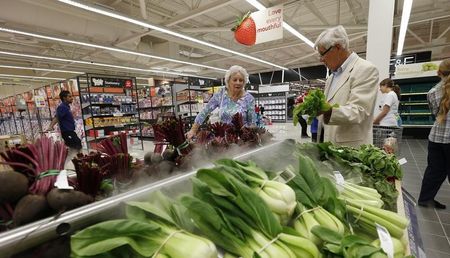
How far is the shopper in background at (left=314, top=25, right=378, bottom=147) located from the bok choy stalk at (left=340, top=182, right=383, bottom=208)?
0.75 metres

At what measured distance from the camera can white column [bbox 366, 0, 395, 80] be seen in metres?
5.03

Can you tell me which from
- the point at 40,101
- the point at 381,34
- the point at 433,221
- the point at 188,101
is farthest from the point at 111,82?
the point at 433,221

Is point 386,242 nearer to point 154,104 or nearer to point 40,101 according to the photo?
point 154,104

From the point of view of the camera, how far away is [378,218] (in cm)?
97

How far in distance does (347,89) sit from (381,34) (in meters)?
3.99

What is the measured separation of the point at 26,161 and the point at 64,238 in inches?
15.1

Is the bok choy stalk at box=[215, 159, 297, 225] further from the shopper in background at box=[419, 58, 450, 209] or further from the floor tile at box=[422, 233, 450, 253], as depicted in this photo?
the shopper in background at box=[419, 58, 450, 209]

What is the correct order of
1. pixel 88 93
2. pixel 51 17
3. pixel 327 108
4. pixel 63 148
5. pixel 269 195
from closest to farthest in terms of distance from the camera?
pixel 269 195
pixel 63 148
pixel 327 108
pixel 51 17
pixel 88 93

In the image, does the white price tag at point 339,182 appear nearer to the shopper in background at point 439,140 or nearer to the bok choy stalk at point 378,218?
the bok choy stalk at point 378,218

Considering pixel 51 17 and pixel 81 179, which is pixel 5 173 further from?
pixel 51 17

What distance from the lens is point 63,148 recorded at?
0.98m

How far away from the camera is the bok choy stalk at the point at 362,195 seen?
1099 mm

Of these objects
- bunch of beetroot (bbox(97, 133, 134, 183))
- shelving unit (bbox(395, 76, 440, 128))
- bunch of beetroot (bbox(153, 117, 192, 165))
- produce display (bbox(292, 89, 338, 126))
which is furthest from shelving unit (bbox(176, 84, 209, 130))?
bunch of beetroot (bbox(97, 133, 134, 183))

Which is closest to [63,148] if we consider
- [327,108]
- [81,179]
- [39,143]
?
[39,143]
